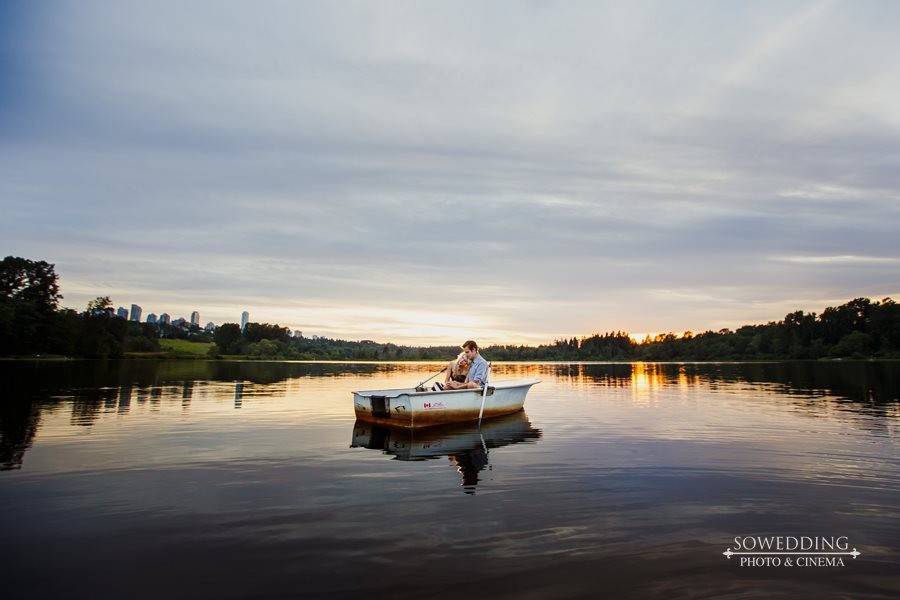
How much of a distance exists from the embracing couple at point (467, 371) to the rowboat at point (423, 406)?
0.51m

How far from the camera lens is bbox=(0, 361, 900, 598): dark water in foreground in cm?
612

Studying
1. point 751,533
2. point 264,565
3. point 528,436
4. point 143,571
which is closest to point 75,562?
point 143,571

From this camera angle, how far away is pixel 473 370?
20781 mm

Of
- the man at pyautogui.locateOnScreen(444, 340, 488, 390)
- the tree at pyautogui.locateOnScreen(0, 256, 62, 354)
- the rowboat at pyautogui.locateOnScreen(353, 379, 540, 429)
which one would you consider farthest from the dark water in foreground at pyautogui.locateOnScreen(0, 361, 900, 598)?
the tree at pyautogui.locateOnScreen(0, 256, 62, 354)

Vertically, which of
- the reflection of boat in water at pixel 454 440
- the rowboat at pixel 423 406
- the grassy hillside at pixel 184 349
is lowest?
the reflection of boat in water at pixel 454 440

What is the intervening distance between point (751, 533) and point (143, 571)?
868 cm

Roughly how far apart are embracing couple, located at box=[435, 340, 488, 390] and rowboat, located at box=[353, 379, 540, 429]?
507mm

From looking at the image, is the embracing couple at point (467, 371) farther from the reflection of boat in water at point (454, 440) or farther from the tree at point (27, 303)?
the tree at point (27, 303)

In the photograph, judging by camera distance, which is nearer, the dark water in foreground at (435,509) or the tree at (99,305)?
the dark water in foreground at (435,509)

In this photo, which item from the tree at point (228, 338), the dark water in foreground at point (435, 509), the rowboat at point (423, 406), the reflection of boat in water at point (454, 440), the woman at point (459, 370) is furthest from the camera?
the tree at point (228, 338)

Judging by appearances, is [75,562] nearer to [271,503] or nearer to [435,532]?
[271,503]

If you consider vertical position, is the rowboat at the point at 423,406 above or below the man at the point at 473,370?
below

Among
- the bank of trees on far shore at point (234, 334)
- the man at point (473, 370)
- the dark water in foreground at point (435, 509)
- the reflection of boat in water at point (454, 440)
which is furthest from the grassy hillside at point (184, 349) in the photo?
the reflection of boat in water at point (454, 440)

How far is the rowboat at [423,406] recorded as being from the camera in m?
18.3
